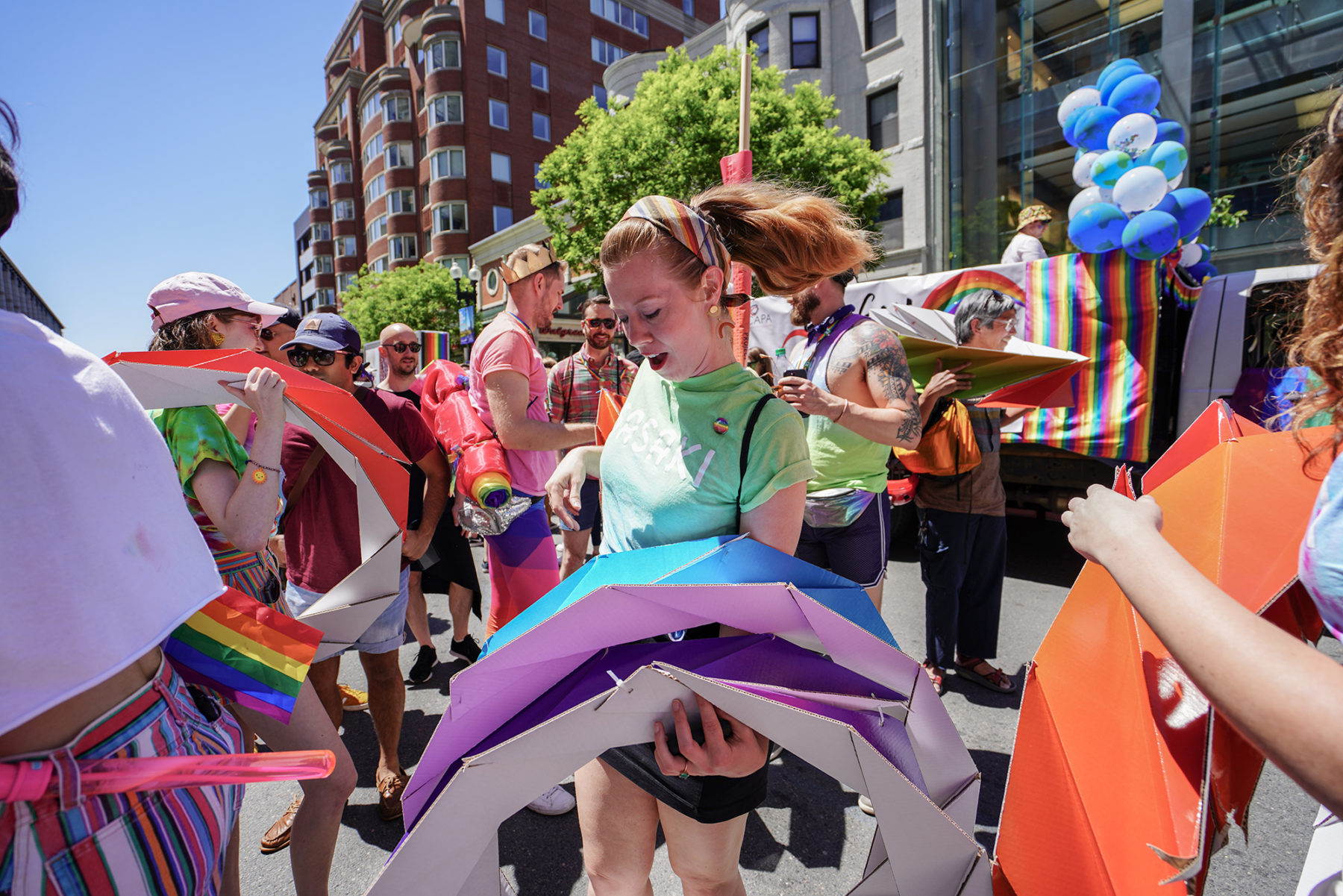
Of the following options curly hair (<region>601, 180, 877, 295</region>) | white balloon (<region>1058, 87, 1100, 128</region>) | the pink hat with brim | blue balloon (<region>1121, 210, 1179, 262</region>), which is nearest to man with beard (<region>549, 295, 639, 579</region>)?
the pink hat with brim

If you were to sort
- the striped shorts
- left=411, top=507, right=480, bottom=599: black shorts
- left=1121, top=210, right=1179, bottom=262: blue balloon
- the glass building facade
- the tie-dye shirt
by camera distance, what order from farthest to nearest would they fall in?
1. the glass building facade
2. left=1121, top=210, right=1179, bottom=262: blue balloon
3. left=411, top=507, right=480, bottom=599: black shorts
4. the striped shorts
5. the tie-dye shirt

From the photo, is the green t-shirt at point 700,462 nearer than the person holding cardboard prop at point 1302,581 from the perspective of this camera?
No

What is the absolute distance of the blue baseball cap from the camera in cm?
279

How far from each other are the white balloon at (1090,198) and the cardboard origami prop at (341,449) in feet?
19.4

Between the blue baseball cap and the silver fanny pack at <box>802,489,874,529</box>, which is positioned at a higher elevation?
the blue baseball cap

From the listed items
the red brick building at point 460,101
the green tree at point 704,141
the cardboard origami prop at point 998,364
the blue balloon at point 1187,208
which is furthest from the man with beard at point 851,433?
the red brick building at point 460,101

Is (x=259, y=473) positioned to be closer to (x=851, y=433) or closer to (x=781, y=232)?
(x=781, y=232)

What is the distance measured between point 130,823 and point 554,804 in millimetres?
1956

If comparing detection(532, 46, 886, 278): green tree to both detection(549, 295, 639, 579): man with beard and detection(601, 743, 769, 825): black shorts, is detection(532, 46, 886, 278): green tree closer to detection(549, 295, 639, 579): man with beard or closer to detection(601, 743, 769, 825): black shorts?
detection(549, 295, 639, 579): man with beard

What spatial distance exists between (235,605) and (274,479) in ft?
1.61

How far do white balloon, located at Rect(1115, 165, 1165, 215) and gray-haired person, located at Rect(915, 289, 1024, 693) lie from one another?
277 centimetres

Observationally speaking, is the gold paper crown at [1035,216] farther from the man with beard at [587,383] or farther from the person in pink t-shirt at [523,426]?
the person in pink t-shirt at [523,426]

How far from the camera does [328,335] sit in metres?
2.85

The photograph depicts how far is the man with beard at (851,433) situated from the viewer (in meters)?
2.53
